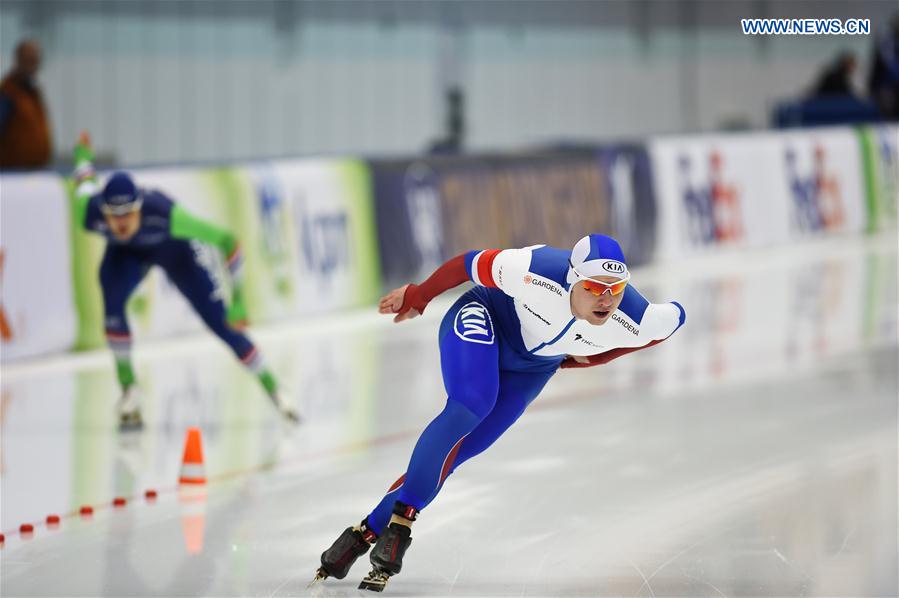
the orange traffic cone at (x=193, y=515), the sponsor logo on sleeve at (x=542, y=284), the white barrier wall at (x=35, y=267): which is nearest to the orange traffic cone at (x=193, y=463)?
the orange traffic cone at (x=193, y=515)

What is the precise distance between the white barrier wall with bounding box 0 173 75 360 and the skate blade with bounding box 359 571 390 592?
229 inches

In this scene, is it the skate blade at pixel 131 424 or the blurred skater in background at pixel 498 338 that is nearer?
the blurred skater in background at pixel 498 338

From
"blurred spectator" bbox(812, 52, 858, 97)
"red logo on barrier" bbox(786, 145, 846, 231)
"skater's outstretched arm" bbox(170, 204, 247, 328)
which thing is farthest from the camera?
"blurred spectator" bbox(812, 52, 858, 97)

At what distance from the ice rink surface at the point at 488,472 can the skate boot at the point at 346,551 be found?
73mm

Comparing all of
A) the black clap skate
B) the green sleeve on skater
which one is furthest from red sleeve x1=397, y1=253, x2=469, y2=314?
the green sleeve on skater

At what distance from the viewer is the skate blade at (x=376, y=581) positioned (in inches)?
198

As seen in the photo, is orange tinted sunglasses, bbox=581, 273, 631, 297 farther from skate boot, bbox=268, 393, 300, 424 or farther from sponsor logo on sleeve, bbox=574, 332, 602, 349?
skate boot, bbox=268, 393, 300, 424

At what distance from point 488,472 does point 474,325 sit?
2.26 m

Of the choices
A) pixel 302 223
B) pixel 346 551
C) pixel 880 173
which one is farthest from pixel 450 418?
pixel 880 173

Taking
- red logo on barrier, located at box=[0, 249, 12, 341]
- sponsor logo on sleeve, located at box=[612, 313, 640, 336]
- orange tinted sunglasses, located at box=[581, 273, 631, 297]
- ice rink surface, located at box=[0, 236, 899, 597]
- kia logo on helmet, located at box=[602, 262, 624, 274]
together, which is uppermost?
kia logo on helmet, located at box=[602, 262, 624, 274]

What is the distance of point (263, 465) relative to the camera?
7449 mm

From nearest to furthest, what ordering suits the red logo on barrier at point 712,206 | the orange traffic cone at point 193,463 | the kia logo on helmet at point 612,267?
the kia logo on helmet at point 612,267
the orange traffic cone at point 193,463
the red logo on barrier at point 712,206

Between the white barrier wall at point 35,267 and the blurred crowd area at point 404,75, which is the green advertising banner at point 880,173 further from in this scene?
the white barrier wall at point 35,267

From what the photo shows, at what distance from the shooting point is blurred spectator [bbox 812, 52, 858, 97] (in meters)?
22.1
